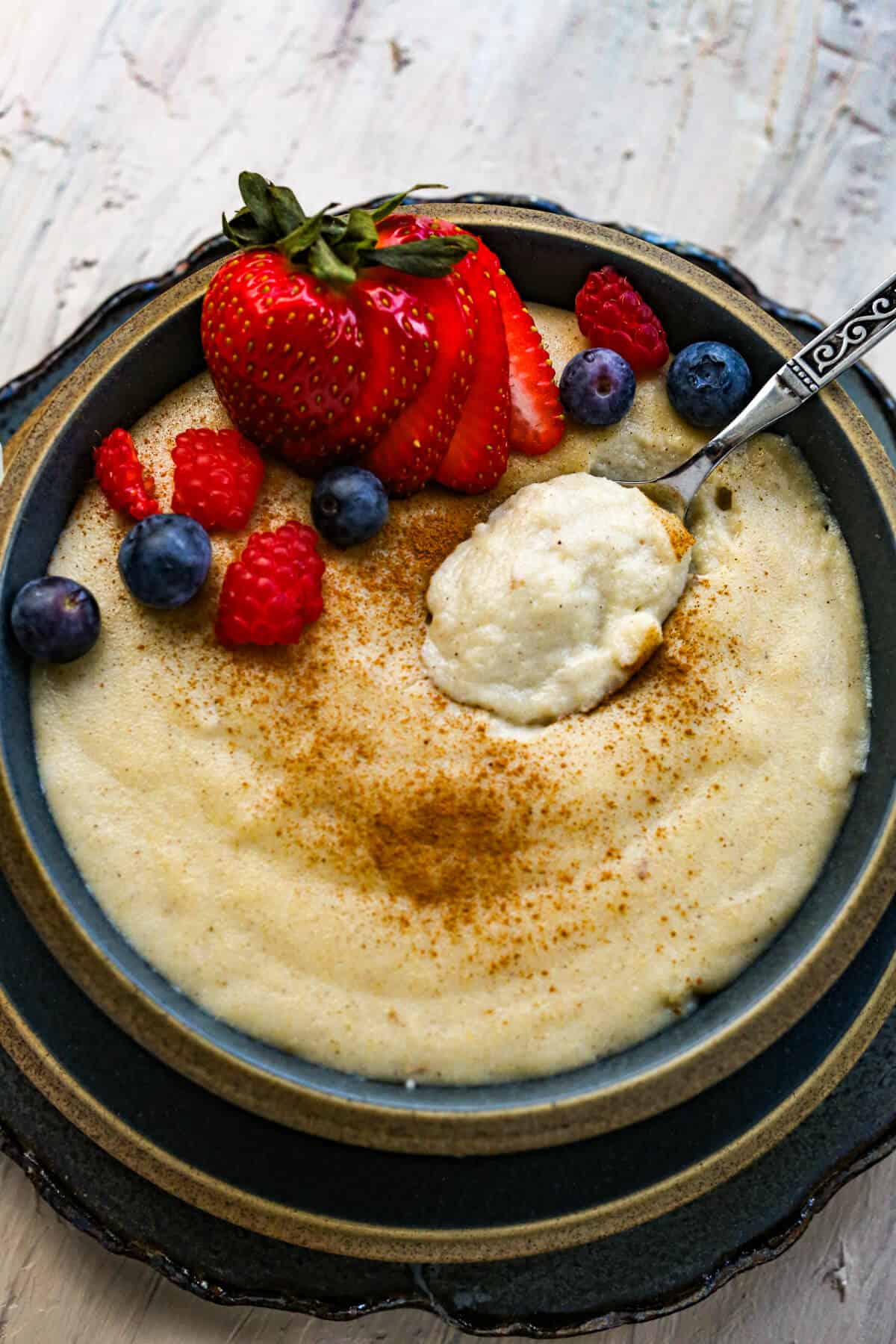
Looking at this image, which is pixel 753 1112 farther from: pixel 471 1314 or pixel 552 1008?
pixel 471 1314

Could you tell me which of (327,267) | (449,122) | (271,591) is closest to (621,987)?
(271,591)

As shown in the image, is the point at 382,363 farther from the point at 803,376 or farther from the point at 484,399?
the point at 803,376

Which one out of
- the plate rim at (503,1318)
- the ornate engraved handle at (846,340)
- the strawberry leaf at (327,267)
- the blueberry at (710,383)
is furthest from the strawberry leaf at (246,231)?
the plate rim at (503,1318)

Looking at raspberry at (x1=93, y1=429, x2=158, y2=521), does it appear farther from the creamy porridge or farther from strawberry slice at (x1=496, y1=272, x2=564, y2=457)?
strawberry slice at (x1=496, y1=272, x2=564, y2=457)

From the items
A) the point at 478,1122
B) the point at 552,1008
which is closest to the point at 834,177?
the point at 552,1008

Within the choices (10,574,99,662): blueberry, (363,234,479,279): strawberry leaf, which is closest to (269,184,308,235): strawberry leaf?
(363,234,479,279): strawberry leaf
